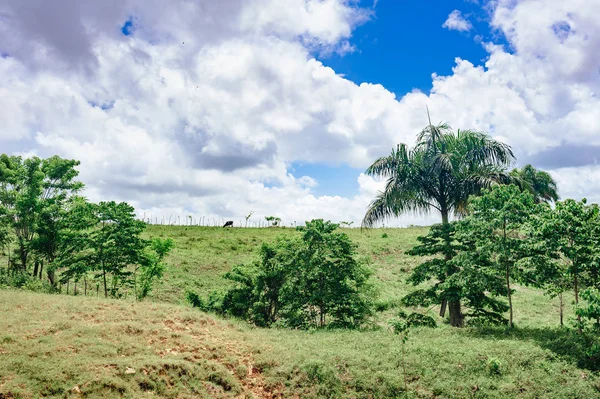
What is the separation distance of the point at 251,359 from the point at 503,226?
37.0ft

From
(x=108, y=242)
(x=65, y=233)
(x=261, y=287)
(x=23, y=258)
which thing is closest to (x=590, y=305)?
(x=261, y=287)

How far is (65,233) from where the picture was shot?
→ 25.3 m

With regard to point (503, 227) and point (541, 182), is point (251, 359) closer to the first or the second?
point (503, 227)

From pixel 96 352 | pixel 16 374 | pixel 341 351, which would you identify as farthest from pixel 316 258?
Result: pixel 16 374

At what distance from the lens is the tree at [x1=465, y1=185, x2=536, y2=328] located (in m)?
16.0

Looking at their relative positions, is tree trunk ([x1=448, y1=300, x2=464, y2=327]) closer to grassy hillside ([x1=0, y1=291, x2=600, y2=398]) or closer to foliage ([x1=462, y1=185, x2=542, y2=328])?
grassy hillside ([x1=0, y1=291, x2=600, y2=398])

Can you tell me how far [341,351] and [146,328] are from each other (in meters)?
7.68

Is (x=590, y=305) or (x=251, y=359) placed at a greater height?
(x=590, y=305)

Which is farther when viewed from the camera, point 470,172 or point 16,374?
point 470,172

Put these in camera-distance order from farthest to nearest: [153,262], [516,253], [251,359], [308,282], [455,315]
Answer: [153,262]
[308,282]
[455,315]
[516,253]
[251,359]

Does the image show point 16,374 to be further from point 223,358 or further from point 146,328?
point 223,358

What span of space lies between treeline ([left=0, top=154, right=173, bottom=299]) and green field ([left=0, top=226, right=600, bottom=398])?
529cm

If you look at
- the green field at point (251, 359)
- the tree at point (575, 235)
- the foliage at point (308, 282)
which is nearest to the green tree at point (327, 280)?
the foliage at point (308, 282)

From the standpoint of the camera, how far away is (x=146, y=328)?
1585cm
